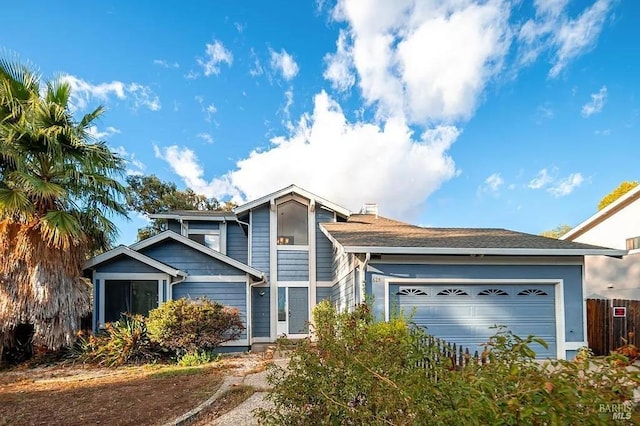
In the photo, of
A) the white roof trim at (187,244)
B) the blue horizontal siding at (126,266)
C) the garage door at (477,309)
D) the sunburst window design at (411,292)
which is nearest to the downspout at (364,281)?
the garage door at (477,309)

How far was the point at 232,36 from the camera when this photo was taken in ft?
44.2

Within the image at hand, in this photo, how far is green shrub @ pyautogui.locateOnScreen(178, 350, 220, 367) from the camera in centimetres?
936

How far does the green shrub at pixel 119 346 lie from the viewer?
9.53 metres

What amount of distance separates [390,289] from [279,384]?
582 cm

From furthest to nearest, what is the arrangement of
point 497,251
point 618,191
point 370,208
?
point 618,191 → point 370,208 → point 497,251

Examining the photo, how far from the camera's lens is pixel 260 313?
12.9 metres

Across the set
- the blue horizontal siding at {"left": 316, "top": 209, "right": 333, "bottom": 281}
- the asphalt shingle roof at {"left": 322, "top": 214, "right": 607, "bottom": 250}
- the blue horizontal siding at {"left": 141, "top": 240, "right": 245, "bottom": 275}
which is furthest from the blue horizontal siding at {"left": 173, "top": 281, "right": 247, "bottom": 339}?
the asphalt shingle roof at {"left": 322, "top": 214, "right": 607, "bottom": 250}

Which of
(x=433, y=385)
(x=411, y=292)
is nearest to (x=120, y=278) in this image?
(x=411, y=292)

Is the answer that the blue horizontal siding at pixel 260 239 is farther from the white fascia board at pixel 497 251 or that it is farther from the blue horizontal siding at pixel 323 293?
the white fascia board at pixel 497 251

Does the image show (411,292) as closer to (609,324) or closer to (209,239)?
(609,324)

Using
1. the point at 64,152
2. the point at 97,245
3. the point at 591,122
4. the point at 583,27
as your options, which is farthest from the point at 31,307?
the point at 591,122

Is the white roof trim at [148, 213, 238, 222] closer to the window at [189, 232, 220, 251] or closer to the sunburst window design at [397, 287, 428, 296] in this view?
the window at [189, 232, 220, 251]

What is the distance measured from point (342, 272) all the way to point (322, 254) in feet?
7.63

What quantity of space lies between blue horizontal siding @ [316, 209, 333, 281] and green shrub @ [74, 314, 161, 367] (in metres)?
5.96
